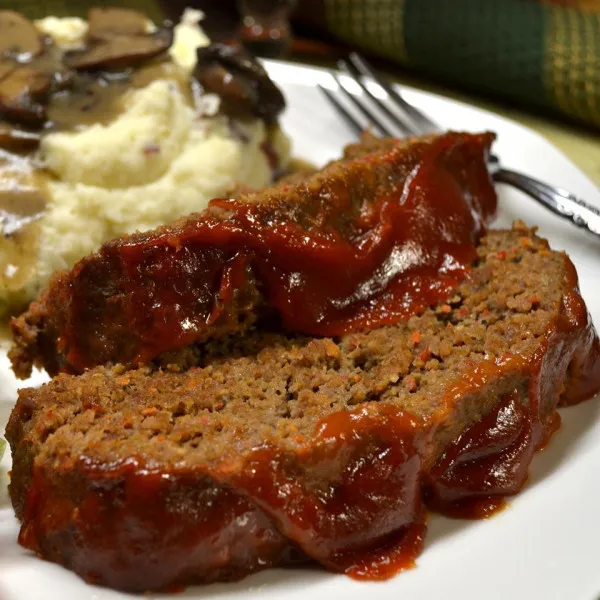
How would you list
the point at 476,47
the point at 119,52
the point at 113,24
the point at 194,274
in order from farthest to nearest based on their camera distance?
the point at 476,47
the point at 113,24
the point at 119,52
the point at 194,274

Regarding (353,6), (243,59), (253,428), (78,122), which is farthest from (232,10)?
(253,428)

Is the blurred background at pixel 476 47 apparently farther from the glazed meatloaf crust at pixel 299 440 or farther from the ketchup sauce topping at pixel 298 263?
the glazed meatloaf crust at pixel 299 440

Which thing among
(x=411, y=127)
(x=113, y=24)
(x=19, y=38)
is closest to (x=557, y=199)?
(x=411, y=127)

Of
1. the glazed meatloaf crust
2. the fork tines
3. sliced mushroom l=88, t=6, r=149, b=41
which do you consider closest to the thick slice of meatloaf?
the glazed meatloaf crust

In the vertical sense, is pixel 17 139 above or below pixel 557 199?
below

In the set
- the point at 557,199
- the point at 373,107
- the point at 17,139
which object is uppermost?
the point at 557,199

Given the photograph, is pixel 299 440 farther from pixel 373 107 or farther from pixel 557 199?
pixel 373 107
